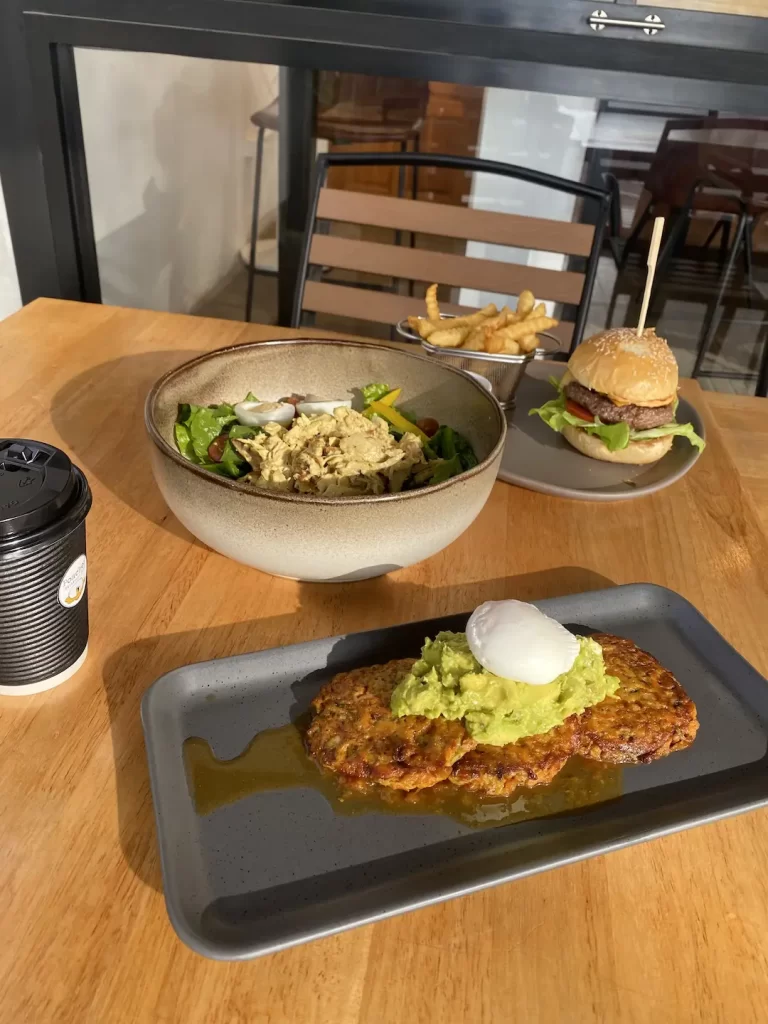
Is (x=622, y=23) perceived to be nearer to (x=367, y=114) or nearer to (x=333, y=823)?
(x=367, y=114)

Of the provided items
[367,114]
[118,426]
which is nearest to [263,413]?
[118,426]

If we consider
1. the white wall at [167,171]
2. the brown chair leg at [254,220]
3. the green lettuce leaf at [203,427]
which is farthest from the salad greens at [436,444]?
the brown chair leg at [254,220]

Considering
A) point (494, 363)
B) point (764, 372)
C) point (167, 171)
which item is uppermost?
point (494, 363)

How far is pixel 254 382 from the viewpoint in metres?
1.24

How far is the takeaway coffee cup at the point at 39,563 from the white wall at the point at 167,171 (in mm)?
2065

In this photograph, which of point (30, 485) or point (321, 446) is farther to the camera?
point (321, 446)

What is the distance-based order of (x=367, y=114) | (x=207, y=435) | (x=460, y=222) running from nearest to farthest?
(x=207, y=435) < (x=460, y=222) < (x=367, y=114)

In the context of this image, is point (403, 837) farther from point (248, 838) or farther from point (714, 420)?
point (714, 420)

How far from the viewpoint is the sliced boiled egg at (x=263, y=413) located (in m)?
1.16

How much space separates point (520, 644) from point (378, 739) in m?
0.16

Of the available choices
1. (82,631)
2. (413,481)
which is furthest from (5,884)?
(413,481)

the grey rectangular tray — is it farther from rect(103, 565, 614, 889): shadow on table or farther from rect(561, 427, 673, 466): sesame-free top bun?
rect(561, 427, 673, 466): sesame-free top bun

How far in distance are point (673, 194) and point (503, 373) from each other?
5.48 feet

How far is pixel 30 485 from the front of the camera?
73 centimetres
